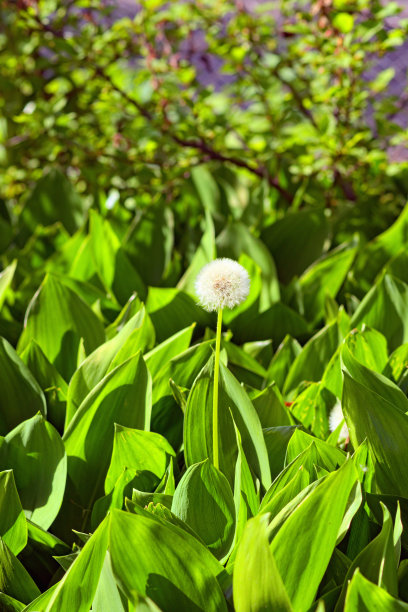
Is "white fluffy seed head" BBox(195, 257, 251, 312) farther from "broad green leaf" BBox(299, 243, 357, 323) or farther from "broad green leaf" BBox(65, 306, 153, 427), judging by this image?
"broad green leaf" BBox(299, 243, 357, 323)

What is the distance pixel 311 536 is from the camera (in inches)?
31.9

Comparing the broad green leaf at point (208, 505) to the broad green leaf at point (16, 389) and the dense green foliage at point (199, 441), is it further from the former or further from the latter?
the broad green leaf at point (16, 389)

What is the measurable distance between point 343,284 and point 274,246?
28cm

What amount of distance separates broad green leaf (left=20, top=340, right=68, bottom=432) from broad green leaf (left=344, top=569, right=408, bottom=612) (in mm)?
730

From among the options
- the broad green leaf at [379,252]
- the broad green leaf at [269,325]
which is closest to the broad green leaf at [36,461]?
the broad green leaf at [269,325]

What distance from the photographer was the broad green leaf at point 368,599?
28.0 inches

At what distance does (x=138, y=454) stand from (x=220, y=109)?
1.81 metres

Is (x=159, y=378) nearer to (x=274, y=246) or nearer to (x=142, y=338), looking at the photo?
(x=142, y=338)

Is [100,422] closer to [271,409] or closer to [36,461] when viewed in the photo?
[36,461]

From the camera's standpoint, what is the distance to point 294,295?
1.72m

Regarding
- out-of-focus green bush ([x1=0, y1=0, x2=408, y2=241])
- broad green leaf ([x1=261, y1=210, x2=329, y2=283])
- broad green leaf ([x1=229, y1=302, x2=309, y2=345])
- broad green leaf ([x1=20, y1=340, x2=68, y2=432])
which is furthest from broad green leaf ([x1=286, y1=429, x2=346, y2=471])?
out-of-focus green bush ([x1=0, y1=0, x2=408, y2=241])

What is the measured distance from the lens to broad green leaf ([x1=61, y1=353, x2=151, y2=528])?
113cm

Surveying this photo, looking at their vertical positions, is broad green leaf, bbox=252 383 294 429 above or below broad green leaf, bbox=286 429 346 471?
below

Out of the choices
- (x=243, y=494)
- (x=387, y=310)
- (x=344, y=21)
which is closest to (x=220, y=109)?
(x=344, y=21)
